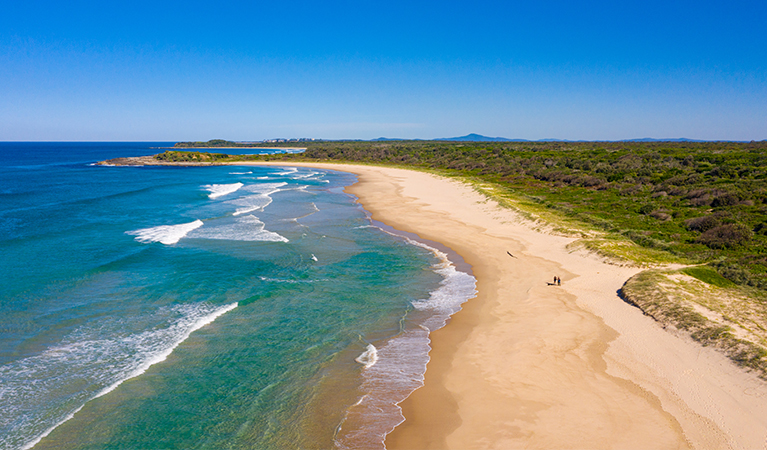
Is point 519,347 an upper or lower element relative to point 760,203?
lower

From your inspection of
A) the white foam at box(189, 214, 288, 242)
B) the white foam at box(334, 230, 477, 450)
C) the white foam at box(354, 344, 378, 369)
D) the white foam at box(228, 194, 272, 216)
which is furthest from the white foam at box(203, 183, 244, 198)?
the white foam at box(354, 344, 378, 369)

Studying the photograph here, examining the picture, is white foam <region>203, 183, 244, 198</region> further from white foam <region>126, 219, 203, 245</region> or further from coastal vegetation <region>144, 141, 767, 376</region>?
coastal vegetation <region>144, 141, 767, 376</region>

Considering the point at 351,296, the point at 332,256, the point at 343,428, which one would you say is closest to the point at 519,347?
the point at 343,428

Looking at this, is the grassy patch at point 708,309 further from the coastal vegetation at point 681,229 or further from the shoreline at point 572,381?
the shoreline at point 572,381

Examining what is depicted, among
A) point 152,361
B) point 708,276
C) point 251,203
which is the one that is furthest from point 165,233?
point 708,276

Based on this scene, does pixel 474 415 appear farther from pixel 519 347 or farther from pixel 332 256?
pixel 332 256

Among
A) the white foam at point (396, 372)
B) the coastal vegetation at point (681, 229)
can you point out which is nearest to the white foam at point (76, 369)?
the white foam at point (396, 372)

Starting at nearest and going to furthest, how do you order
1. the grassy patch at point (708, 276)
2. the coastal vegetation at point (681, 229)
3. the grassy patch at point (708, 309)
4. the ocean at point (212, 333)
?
the ocean at point (212, 333)
the grassy patch at point (708, 309)
the coastal vegetation at point (681, 229)
the grassy patch at point (708, 276)
